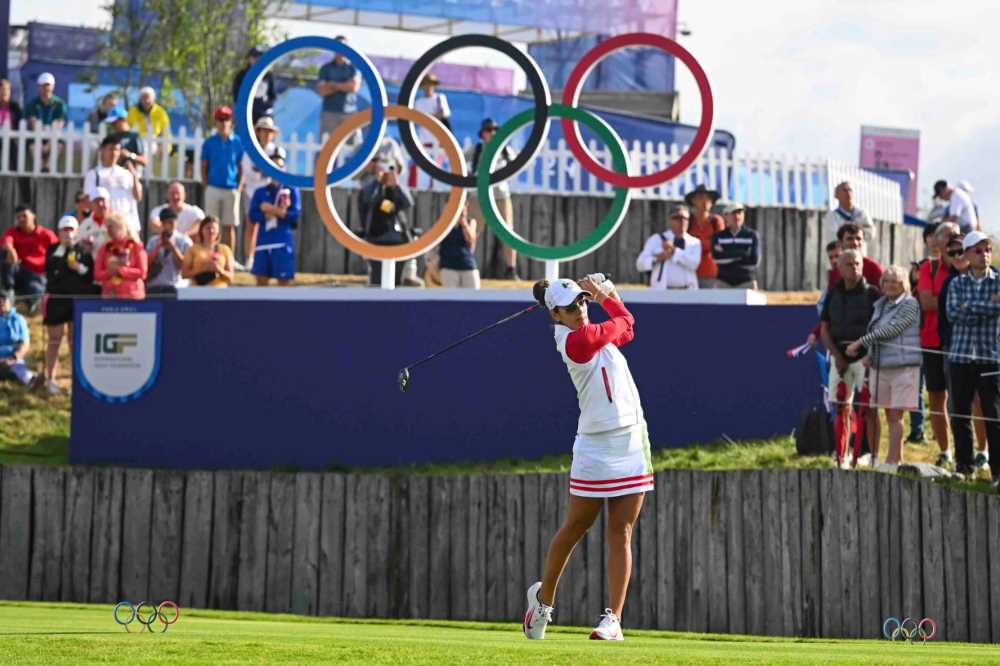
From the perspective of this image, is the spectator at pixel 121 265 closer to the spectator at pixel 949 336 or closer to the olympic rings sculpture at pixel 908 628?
the spectator at pixel 949 336

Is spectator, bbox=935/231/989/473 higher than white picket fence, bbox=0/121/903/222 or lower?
lower

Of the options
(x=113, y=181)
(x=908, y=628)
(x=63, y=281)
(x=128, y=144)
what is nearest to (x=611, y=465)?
(x=908, y=628)

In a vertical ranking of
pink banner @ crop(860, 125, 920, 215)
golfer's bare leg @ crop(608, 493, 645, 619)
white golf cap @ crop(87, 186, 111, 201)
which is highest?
pink banner @ crop(860, 125, 920, 215)

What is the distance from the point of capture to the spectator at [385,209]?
58.8ft

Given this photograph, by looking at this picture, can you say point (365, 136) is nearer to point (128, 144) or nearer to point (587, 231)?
point (128, 144)

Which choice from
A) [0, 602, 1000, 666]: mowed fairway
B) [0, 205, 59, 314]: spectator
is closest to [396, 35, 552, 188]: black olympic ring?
[0, 205, 59, 314]: spectator

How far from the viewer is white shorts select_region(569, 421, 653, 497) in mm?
9836

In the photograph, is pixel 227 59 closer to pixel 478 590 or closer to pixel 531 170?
pixel 531 170

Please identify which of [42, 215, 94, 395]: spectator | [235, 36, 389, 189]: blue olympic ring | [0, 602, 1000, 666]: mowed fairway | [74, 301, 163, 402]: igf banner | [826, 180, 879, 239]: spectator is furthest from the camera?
[826, 180, 879, 239]: spectator

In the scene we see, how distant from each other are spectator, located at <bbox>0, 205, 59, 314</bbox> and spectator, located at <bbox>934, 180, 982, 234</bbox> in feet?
33.2

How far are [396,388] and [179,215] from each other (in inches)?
145

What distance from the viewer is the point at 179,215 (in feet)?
62.7

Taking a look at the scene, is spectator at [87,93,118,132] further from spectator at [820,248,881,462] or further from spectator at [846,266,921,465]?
spectator at [846,266,921,465]

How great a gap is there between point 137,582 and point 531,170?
30.4 feet
